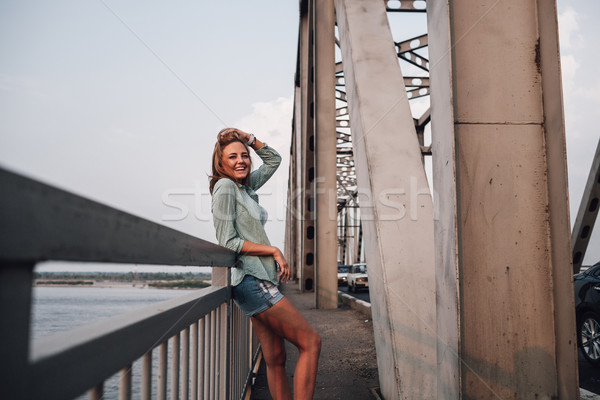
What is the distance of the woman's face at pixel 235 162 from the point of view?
2482 millimetres

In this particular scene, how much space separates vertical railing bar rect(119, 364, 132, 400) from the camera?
98 centimetres

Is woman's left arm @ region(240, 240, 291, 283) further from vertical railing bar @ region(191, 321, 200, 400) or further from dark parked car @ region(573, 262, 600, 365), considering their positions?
dark parked car @ region(573, 262, 600, 365)

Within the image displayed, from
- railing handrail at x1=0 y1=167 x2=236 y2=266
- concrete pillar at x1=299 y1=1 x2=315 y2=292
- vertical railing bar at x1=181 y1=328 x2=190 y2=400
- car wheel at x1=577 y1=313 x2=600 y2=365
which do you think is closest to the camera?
railing handrail at x1=0 y1=167 x2=236 y2=266

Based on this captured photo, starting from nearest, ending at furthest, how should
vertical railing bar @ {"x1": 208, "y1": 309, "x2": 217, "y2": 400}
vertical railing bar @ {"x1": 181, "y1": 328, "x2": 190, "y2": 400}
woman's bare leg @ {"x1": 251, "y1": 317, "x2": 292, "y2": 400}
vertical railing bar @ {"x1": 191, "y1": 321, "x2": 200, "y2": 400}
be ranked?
vertical railing bar @ {"x1": 181, "y1": 328, "x2": 190, "y2": 400} < vertical railing bar @ {"x1": 191, "y1": 321, "x2": 200, "y2": 400} < vertical railing bar @ {"x1": 208, "y1": 309, "x2": 217, "y2": 400} < woman's bare leg @ {"x1": 251, "y1": 317, "x2": 292, "y2": 400}

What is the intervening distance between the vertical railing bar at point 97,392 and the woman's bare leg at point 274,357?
5.13 ft

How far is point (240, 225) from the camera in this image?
2348 mm

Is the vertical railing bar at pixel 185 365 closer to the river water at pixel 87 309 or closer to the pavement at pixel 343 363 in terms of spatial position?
the river water at pixel 87 309

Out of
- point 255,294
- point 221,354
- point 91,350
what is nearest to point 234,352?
point 221,354

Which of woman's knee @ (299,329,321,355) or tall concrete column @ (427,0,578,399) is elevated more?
tall concrete column @ (427,0,578,399)

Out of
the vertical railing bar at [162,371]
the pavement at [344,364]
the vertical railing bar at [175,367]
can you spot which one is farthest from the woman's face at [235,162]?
the pavement at [344,364]

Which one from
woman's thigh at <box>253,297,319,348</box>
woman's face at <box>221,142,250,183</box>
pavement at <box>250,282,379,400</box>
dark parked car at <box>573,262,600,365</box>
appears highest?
woman's face at <box>221,142,250,183</box>

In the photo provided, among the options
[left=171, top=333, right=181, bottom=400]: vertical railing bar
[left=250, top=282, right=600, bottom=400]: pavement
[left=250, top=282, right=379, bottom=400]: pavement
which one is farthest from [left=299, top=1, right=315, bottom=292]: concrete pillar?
[left=171, top=333, right=181, bottom=400]: vertical railing bar

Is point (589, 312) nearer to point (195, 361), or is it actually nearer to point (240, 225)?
point (240, 225)

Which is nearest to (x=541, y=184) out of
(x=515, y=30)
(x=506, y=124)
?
(x=506, y=124)
